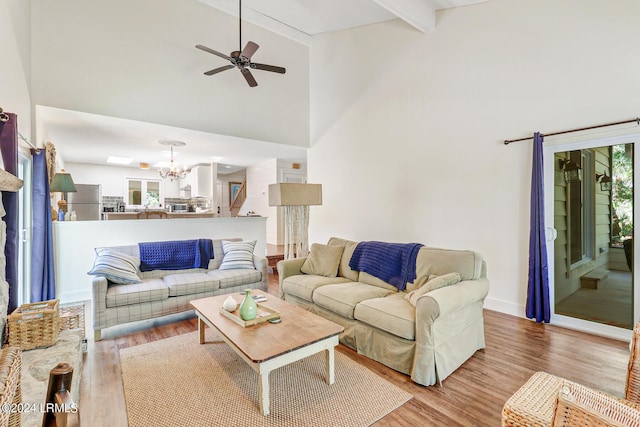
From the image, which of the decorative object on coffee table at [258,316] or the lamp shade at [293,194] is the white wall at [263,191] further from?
the decorative object on coffee table at [258,316]

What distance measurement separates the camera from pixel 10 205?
7.64ft

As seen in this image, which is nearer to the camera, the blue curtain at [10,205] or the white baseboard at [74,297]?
the blue curtain at [10,205]

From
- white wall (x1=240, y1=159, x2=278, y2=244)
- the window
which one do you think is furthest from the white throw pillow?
the window

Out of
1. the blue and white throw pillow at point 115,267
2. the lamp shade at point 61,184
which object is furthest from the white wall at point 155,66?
the blue and white throw pillow at point 115,267

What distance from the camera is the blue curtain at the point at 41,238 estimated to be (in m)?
3.11

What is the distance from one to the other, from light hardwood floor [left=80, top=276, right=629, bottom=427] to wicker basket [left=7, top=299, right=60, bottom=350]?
44 centimetres

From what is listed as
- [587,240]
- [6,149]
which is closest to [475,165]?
[587,240]

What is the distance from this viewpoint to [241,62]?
363 centimetres

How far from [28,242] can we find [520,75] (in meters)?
5.69

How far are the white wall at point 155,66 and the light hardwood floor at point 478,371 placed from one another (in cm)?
294

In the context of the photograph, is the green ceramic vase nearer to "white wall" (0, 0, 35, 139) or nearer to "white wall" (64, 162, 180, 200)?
"white wall" (0, 0, 35, 139)

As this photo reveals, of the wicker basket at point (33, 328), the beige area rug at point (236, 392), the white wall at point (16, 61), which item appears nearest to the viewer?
the beige area rug at point (236, 392)

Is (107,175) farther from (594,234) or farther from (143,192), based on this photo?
(594,234)

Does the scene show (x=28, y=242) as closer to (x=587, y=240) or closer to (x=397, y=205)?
(x=397, y=205)
